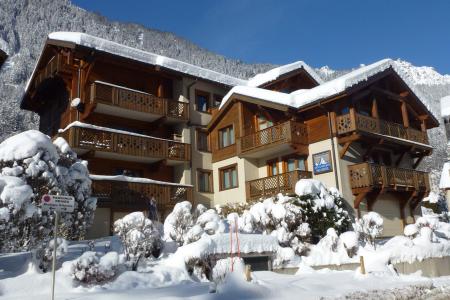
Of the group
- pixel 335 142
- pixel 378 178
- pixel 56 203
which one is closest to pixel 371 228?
pixel 378 178

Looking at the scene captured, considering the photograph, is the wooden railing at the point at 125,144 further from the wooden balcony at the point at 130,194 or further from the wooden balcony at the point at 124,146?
the wooden balcony at the point at 130,194

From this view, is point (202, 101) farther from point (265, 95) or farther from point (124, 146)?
point (124, 146)

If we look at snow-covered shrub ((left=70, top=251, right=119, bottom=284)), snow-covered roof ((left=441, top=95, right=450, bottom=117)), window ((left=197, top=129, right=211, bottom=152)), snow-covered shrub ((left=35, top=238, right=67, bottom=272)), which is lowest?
snow-covered shrub ((left=70, top=251, right=119, bottom=284))

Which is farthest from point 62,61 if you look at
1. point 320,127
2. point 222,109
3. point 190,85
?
point 320,127

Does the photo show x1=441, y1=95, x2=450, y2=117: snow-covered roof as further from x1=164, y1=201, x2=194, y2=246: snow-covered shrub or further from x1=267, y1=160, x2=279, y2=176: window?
x1=164, y1=201, x2=194, y2=246: snow-covered shrub

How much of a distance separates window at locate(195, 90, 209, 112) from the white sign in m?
18.8

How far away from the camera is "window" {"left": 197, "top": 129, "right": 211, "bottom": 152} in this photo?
26.4 m

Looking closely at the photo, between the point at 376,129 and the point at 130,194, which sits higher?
the point at 376,129

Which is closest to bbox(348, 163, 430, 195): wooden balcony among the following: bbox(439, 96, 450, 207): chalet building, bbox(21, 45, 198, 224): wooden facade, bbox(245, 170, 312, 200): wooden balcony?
bbox(245, 170, 312, 200): wooden balcony

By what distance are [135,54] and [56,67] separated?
4095 mm

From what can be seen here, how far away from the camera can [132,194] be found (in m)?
21.2

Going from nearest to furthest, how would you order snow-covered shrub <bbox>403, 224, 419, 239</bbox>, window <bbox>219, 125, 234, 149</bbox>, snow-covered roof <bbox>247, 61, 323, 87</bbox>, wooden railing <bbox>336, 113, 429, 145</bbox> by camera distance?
snow-covered shrub <bbox>403, 224, 419, 239</bbox>, wooden railing <bbox>336, 113, 429, 145</bbox>, window <bbox>219, 125, 234, 149</bbox>, snow-covered roof <bbox>247, 61, 323, 87</bbox>

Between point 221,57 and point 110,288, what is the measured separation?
133531mm

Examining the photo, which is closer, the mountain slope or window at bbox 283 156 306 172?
window at bbox 283 156 306 172
